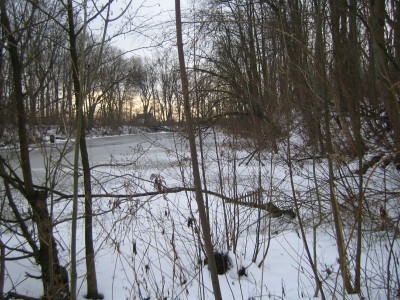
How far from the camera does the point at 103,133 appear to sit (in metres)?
39.9

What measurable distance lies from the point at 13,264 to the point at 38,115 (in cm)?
230

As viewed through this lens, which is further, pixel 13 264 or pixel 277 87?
pixel 13 264

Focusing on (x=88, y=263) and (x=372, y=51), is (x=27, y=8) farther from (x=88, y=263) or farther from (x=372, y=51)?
(x=372, y=51)

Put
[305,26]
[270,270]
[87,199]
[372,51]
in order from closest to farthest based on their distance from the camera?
[305,26] → [87,199] → [270,270] → [372,51]

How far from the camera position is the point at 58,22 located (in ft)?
10.7

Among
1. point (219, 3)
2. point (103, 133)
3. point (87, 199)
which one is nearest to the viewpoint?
point (87, 199)

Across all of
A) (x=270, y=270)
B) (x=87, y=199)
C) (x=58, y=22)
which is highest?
(x=58, y=22)

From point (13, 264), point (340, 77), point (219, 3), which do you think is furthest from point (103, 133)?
point (340, 77)

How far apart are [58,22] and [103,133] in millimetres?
38004

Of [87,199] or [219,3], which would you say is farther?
[219,3]

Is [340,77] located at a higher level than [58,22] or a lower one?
A: lower

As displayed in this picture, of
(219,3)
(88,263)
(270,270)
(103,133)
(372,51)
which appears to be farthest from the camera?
(103,133)

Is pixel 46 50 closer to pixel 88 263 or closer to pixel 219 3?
pixel 88 263

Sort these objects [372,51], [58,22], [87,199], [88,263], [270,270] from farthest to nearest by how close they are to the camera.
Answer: [372,51] → [270,270] → [88,263] → [87,199] → [58,22]
